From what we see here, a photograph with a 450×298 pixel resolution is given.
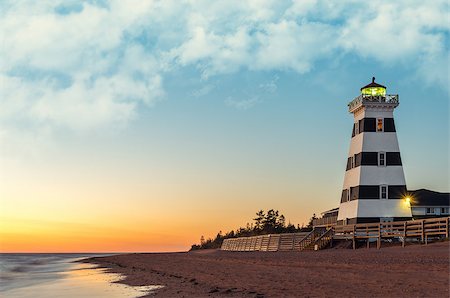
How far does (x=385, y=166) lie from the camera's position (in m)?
43.3

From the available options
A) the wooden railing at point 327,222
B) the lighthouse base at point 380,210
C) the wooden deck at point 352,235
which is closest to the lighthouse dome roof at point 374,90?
the lighthouse base at point 380,210

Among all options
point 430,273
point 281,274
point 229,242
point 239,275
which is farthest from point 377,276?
point 229,242

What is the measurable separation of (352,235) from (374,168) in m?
7.32

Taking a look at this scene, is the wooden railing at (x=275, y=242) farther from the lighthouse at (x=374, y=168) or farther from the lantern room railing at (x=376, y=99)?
the lantern room railing at (x=376, y=99)

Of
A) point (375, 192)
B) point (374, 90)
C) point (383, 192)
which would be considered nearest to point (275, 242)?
point (375, 192)

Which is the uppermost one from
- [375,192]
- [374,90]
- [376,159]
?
[374,90]

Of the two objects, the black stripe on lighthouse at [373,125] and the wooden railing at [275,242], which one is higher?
the black stripe on lighthouse at [373,125]

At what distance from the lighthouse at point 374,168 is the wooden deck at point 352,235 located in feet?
8.12

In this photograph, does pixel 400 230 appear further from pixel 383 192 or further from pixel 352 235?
pixel 383 192

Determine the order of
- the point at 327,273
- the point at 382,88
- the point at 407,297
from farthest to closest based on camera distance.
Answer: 1. the point at 382,88
2. the point at 327,273
3. the point at 407,297

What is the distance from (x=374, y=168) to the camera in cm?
4322

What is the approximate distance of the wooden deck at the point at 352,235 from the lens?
108 ft

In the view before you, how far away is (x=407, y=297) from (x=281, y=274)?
263 inches

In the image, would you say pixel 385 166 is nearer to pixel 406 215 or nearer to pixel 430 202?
pixel 406 215
